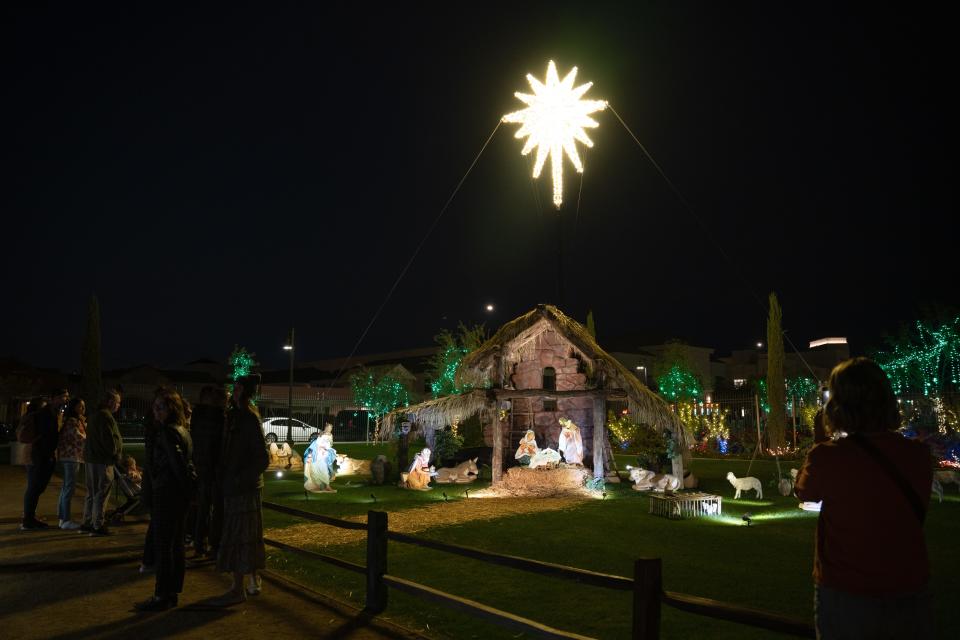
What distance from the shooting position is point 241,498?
6469 millimetres

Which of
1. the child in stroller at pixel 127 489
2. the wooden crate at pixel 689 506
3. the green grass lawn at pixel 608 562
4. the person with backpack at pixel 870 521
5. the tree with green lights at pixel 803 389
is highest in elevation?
the tree with green lights at pixel 803 389

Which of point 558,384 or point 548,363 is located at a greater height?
point 548,363

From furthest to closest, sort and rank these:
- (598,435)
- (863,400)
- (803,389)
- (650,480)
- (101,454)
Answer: (803,389) → (650,480) → (598,435) → (101,454) → (863,400)

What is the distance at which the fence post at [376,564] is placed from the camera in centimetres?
649

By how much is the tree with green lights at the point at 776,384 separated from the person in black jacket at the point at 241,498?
27074 millimetres

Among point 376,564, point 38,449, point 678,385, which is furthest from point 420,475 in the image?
point 678,385

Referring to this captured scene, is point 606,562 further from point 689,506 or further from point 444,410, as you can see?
point 444,410

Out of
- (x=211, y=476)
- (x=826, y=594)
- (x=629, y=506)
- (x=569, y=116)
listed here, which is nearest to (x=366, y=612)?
(x=211, y=476)

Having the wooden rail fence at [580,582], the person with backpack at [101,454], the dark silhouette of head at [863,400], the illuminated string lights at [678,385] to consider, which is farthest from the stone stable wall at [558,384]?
the illuminated string lights at [678,385]

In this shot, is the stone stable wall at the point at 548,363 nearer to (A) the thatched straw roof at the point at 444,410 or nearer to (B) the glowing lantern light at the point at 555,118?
(A) the thatched straw roof at the point at 444,410

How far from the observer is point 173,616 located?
6074mm

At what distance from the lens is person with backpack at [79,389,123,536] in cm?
928

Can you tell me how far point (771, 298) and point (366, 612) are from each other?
97.0 ft

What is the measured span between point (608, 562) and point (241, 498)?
500 cm
